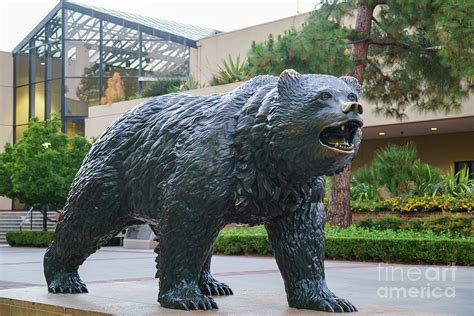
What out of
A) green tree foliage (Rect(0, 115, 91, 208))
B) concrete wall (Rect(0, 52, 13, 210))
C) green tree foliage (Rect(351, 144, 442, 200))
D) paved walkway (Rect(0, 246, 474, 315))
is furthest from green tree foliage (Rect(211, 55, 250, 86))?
concrete wall (Rect(0, 52, 13, 210))

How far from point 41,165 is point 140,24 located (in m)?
10.5

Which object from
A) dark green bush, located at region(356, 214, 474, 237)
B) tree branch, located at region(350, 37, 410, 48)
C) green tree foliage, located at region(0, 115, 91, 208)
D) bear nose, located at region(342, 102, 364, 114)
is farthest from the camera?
green tree foliage, located at region(0, 115, 91, 208)

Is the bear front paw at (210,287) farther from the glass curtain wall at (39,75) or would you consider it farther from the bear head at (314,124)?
the glass curtain wall at (39,75)

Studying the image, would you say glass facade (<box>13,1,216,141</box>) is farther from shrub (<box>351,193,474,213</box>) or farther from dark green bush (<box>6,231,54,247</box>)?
shrub (<box>351,193,474,213</box>)

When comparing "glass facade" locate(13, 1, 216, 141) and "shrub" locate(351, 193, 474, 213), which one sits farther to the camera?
"glass facade" locate(13, 1, 216, 141)

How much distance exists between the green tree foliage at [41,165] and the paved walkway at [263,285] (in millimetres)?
6674

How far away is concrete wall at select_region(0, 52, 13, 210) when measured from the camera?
36156 mm

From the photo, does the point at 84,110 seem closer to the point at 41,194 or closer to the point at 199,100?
the point at 41,194

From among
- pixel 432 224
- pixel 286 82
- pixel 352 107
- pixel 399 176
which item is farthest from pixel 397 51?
pixel 352 107

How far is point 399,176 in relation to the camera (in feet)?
66.2

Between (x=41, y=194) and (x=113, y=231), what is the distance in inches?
750

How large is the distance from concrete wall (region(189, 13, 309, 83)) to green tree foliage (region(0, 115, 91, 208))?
620 cm

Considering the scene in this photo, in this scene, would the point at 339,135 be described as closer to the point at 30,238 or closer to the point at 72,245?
the point at 72,245

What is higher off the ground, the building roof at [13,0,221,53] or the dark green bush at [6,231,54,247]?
the building roof at [13,0,221,53]
